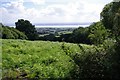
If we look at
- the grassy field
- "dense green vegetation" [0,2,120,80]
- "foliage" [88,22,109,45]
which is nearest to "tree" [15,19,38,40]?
"foliage" [88,22,109,45]

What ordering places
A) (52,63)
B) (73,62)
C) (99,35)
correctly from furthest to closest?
(99,35) < (52,63) < (73,62)

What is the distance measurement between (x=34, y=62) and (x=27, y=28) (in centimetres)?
3570

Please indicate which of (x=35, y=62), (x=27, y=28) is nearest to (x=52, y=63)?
(x=35, y=62)

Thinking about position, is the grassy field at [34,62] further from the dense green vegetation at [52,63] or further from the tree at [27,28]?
the tree at [27,28]

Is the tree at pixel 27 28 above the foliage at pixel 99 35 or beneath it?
beneath

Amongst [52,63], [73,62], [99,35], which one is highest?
[99,35]

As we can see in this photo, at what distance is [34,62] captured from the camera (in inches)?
621

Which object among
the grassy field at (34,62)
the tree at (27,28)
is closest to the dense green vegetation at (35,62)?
the grassy field at (34,62)

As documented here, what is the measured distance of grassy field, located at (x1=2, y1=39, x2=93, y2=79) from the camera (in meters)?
13.7

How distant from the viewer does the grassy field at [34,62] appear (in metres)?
13.7

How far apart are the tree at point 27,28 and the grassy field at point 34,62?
2711 centimetres

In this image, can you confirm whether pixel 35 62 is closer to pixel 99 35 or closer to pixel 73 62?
pixel 73 62

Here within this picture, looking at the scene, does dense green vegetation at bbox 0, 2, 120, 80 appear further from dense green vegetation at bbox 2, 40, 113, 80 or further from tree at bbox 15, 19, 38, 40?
tree at bbox 15, 19, 38, 40

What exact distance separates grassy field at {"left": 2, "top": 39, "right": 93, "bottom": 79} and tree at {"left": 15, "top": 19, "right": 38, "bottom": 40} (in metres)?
27.1
